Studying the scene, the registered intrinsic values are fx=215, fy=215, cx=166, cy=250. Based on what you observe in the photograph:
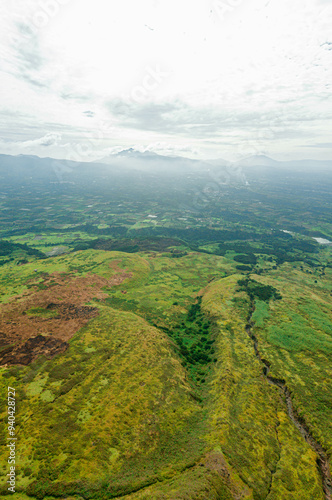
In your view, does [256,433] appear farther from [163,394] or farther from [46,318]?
[46,318]

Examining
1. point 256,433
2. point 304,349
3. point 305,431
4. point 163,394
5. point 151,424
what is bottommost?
point 304,349

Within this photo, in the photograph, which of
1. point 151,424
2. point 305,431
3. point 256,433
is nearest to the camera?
point 151,424

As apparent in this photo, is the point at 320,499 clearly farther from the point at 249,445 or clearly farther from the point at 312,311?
the point at 312,311

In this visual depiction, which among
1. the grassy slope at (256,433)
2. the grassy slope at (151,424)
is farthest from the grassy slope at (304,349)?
the grassy slope at (256,433)

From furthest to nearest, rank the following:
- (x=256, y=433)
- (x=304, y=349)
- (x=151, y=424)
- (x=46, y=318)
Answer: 1. (x=46, y=318)
2. (x=304, y=349)
3. (x=256, y=433)
4. (x=151, y=424)

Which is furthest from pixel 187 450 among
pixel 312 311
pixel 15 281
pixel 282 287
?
pixel 282 287

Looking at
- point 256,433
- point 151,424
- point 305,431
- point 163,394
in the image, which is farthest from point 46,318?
point 305,431

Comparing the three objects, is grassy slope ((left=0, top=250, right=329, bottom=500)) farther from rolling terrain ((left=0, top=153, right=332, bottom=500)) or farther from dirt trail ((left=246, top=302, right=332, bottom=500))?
dirt trail ((left=246, top=302, right=332, bottom=500))
